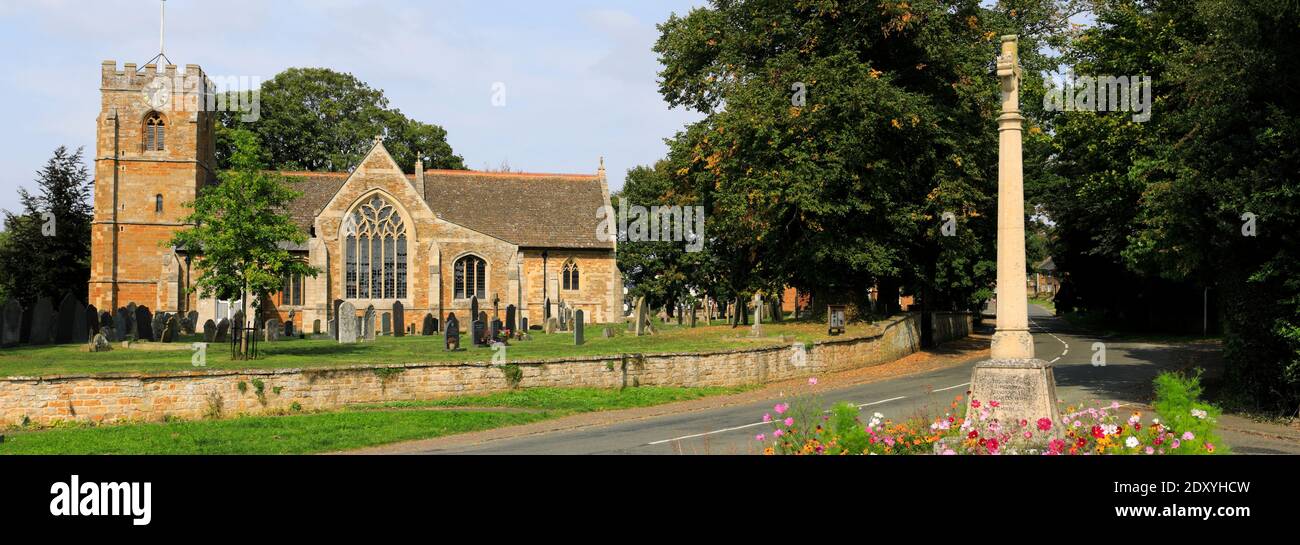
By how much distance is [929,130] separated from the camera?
29438mm

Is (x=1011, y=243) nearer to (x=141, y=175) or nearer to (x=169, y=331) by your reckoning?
(x=169, y=331)

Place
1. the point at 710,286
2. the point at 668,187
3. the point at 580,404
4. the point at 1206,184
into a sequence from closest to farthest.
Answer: the point at 1206,184
the point at 580,404
the point at 668,187
the point at 710,286

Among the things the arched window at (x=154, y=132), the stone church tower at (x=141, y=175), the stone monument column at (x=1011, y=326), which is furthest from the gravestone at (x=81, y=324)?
the stone monument column at (x=1011, y=326)

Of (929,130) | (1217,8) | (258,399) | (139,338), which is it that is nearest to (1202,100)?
(1217,8)

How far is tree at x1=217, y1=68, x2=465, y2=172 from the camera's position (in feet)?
225

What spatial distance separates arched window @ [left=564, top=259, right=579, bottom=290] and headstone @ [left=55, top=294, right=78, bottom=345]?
26.8m

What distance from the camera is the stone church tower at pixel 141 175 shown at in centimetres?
5147

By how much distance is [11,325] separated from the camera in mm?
31969

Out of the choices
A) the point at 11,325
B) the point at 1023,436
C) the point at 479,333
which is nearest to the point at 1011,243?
the point at 1023,436

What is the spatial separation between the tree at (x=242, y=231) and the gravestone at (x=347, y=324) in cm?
758

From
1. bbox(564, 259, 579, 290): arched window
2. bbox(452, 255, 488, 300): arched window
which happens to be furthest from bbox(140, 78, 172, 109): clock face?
bbox(564, 259, 579, 290): arched window

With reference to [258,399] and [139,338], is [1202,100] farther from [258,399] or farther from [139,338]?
[139,338]

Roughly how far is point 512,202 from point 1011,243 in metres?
48.9

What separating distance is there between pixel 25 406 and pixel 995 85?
27.0 metres
